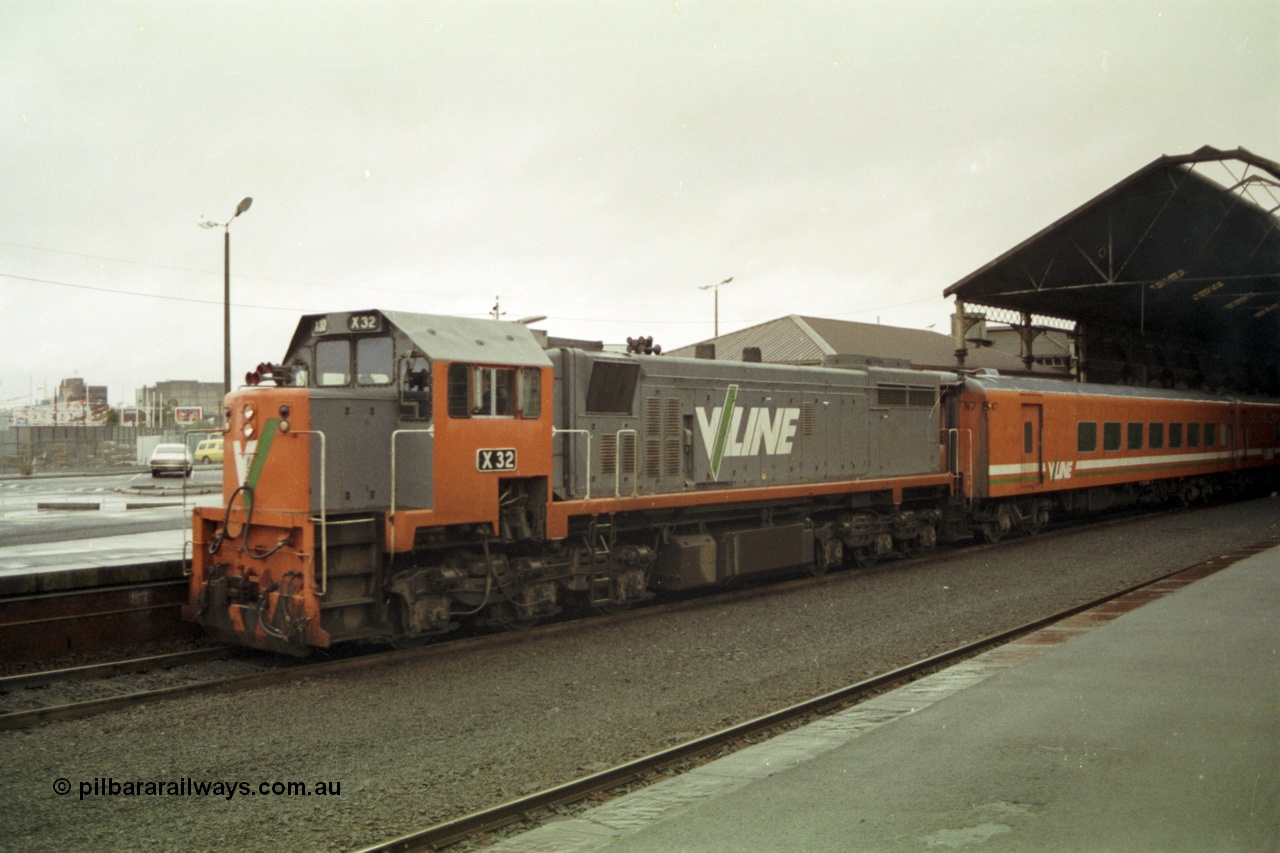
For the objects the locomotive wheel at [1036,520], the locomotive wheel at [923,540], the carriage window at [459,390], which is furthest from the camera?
the locomotive wheel at [1036,520]

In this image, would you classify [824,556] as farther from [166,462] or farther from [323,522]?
[166,462]

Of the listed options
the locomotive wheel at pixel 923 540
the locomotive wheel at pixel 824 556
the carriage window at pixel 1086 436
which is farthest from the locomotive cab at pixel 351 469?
the carriage window at pixel 1086 436

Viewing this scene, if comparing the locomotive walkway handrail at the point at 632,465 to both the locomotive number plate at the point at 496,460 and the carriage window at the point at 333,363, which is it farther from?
the carriage window at the point at 333,363

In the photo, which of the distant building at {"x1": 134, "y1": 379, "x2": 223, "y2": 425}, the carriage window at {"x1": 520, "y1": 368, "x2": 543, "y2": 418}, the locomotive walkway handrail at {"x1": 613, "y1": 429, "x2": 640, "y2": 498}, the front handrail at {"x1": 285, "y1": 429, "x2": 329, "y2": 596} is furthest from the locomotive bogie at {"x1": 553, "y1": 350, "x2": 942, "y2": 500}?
the distant building at {"x1": 134, "y1": 379, "x2": 223, "y2": 425}

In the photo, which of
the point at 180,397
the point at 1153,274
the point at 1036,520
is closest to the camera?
the point at 1036,520

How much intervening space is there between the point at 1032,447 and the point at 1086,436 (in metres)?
3.20

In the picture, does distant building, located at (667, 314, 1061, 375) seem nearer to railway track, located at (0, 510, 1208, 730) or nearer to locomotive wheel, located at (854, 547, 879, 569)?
locomotive wheel, located at (854, 547, 879, 569)

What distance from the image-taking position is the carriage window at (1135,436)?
82.7 ft

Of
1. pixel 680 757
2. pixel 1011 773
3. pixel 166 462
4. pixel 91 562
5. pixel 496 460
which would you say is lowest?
pixel 680 757

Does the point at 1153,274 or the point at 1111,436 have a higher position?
the point at 1153,274

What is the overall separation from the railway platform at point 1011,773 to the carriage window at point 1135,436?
17.8 meters

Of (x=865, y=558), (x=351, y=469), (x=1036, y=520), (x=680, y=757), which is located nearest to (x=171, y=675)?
(x=351, y=469)

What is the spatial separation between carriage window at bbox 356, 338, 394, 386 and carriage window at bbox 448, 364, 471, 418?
0.64 metres

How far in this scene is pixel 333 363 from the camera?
10086 millimetres
